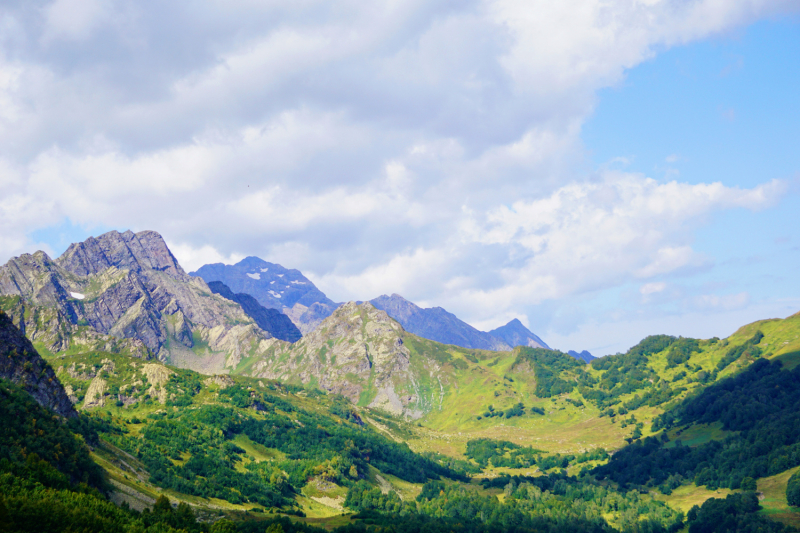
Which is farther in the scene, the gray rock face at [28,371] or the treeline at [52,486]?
the gray rock face at [28,371]

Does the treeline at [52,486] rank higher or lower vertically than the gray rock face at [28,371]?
lower

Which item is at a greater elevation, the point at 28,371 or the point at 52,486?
the point at 28,371

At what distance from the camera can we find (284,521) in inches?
6447

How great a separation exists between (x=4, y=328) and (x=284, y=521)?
111646 mm

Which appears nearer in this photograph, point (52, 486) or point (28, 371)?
point (52, 486)

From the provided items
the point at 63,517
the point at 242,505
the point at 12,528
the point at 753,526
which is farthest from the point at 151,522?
the point at 753,526

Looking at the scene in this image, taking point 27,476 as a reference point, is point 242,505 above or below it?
below

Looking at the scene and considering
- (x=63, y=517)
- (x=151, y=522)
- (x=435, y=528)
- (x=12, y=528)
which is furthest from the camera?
(x=435, y=528)

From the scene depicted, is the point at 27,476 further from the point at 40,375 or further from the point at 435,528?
the point at 435,528

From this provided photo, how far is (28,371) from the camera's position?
17800 centimetres

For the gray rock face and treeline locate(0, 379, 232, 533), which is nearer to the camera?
treeline locate(0, 379, 232, 533)

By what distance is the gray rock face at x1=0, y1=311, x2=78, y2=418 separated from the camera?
173 meters

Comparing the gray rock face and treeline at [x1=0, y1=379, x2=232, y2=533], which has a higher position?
the gray rock face

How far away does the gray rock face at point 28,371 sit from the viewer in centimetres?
17262
